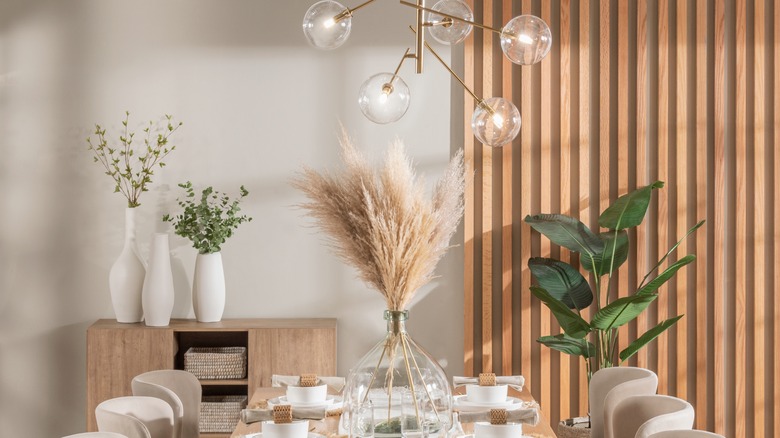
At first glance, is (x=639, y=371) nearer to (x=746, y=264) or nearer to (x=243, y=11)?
(x=746, y=264)

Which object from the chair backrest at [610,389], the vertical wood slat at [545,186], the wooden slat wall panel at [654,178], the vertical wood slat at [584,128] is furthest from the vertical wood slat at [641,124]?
the chair backrest at [610,389]

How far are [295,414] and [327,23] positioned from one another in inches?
56.8

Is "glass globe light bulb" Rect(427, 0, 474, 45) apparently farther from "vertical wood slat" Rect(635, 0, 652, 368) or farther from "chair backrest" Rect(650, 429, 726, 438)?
"vertical wood slat" Rect(635, 0, 652, 368)

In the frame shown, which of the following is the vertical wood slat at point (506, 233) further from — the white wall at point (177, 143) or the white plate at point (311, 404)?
the white plate at point (311, 404)

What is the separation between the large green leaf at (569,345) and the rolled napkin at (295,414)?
1.88 metres

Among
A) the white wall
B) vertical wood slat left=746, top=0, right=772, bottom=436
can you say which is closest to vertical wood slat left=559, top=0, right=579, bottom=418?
the white wall

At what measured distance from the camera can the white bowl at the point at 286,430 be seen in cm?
278

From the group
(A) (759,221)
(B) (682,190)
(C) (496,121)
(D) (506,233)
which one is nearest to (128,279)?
(D) (506,233)

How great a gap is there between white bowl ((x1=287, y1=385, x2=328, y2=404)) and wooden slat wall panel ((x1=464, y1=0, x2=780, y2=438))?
6.11ft

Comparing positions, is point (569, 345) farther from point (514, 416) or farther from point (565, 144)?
point (514, 416)

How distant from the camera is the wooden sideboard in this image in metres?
4.70

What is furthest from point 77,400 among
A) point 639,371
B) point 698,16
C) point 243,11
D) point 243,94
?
point 698,16

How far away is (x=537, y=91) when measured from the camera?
5.19 m

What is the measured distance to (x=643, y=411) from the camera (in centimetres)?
326
